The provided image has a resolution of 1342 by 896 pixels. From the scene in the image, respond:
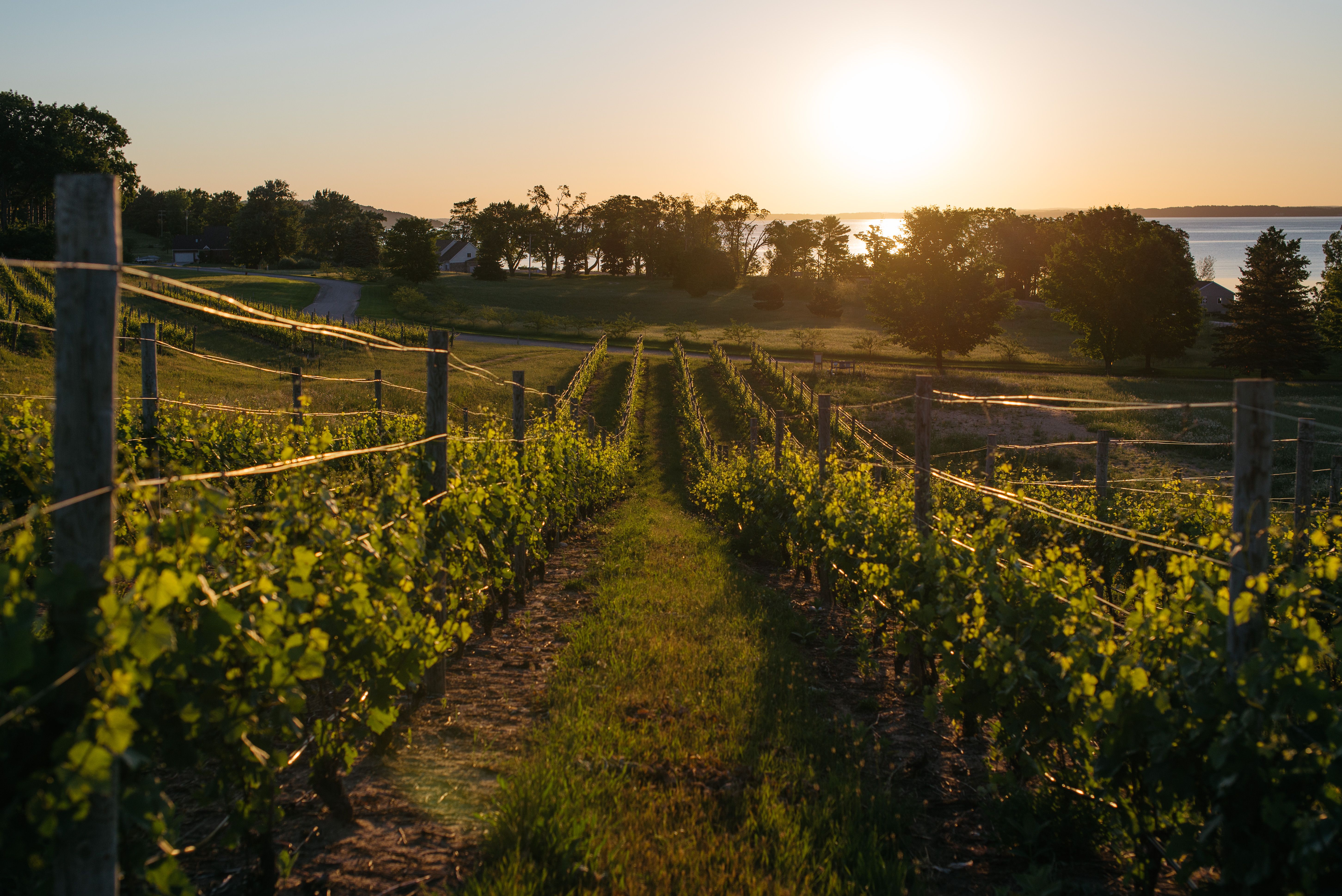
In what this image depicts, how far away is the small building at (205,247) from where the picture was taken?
93.9 m

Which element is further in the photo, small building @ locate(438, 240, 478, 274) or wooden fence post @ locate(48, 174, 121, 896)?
small building @ locate(438, 240, 478, 274)

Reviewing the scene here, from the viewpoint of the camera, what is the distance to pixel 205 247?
9619 centimetres

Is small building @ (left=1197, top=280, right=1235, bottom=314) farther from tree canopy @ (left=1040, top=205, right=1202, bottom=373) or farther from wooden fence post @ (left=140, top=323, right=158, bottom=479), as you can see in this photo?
wooden fence post @ (left=140, top=323, right=158, bottom=479)

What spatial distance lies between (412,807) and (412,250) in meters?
73.8

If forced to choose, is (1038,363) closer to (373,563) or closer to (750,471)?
(750,471)

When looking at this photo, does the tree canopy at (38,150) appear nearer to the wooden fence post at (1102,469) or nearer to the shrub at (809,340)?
the shrub at (809,340)

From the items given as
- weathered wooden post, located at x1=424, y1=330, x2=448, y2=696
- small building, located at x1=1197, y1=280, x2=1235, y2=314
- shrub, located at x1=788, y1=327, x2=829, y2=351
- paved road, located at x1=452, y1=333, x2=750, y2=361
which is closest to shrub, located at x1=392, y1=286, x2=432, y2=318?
paved road, located at x1=452, y1=333, x2=750, y2=361

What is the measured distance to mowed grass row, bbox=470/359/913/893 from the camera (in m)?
3.33

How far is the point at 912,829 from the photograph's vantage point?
4.03 m

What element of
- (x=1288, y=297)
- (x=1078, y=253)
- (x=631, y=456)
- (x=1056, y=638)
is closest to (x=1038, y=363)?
(x=1078, y=253)

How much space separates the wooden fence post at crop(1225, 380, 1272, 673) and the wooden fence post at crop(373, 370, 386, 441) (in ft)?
33.2

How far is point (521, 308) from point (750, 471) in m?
58.3

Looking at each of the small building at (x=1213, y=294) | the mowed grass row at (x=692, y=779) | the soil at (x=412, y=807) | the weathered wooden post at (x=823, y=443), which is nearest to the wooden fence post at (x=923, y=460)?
the mowed grass row at (x=692, y=779)

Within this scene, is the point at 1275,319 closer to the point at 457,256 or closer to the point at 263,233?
the point at 263,233
